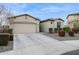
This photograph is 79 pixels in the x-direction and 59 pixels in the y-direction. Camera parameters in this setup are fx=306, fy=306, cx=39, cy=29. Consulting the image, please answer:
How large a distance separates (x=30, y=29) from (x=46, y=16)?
59cm

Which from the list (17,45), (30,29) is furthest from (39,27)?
(17,45)

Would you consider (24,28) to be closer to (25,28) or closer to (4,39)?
(25,28)

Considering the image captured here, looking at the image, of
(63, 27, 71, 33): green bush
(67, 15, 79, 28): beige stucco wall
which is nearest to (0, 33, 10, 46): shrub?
(63, 27, 71, 33): green bush

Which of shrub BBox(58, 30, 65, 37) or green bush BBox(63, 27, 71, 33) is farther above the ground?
green bush BBox(63, 27, 71, 33)

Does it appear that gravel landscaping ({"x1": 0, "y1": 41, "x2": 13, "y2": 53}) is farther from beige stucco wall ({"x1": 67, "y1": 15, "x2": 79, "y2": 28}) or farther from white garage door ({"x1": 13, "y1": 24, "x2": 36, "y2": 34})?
beige stucco wall ({"x1": 67, "y1": 15, "x2": 79, "y2": 28})

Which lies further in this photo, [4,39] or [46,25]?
[46,25]

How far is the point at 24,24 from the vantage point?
27.6 ft

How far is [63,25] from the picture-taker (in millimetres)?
8320

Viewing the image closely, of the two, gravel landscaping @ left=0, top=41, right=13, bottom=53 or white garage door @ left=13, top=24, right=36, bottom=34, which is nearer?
gravel landscaping @ left=0, top=41, right=13, bottom=53

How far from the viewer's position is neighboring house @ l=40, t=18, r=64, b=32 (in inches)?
327

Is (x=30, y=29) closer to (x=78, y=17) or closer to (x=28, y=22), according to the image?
(x=28, y=22)

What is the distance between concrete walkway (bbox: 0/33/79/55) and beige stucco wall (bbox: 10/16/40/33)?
6.3 inches

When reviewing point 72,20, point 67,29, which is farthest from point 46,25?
point 72,20
